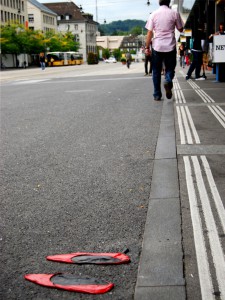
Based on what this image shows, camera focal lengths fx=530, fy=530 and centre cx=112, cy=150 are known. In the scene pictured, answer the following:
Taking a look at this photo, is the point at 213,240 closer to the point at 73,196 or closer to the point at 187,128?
the point at 73,196

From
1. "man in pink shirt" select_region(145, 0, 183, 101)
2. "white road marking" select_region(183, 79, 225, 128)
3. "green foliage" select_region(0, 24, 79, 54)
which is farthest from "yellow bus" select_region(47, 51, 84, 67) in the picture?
"man in pink shirt" select_region(145, 0, 183, 101)

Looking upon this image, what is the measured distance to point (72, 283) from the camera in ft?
8.12

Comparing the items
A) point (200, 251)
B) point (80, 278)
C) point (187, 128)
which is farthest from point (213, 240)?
point (187, 128)

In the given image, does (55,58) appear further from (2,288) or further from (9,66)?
(2,288)

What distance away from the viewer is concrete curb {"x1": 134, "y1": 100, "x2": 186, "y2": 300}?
236 centimetres

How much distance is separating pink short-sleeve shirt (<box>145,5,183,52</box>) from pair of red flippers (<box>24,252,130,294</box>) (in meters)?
8.34

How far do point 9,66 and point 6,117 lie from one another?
83.9 m

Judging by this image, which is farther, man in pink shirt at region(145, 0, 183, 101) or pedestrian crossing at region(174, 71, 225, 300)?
man in pink shirt at region(145, 0, 183, 101)

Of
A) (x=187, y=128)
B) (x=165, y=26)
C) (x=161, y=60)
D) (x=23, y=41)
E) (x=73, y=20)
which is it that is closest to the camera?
(x=187, y=128)

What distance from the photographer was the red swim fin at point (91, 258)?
8.90 ft

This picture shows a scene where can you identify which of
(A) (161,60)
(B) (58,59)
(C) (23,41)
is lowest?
(A) (161,60)

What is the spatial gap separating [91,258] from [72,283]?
0.30 m

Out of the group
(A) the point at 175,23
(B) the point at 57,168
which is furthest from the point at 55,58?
(B) the point at 57,168

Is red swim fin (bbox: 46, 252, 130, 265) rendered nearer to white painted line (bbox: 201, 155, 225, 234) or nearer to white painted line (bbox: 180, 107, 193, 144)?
white painted line (bbox: 201, 155, 225, 234)
